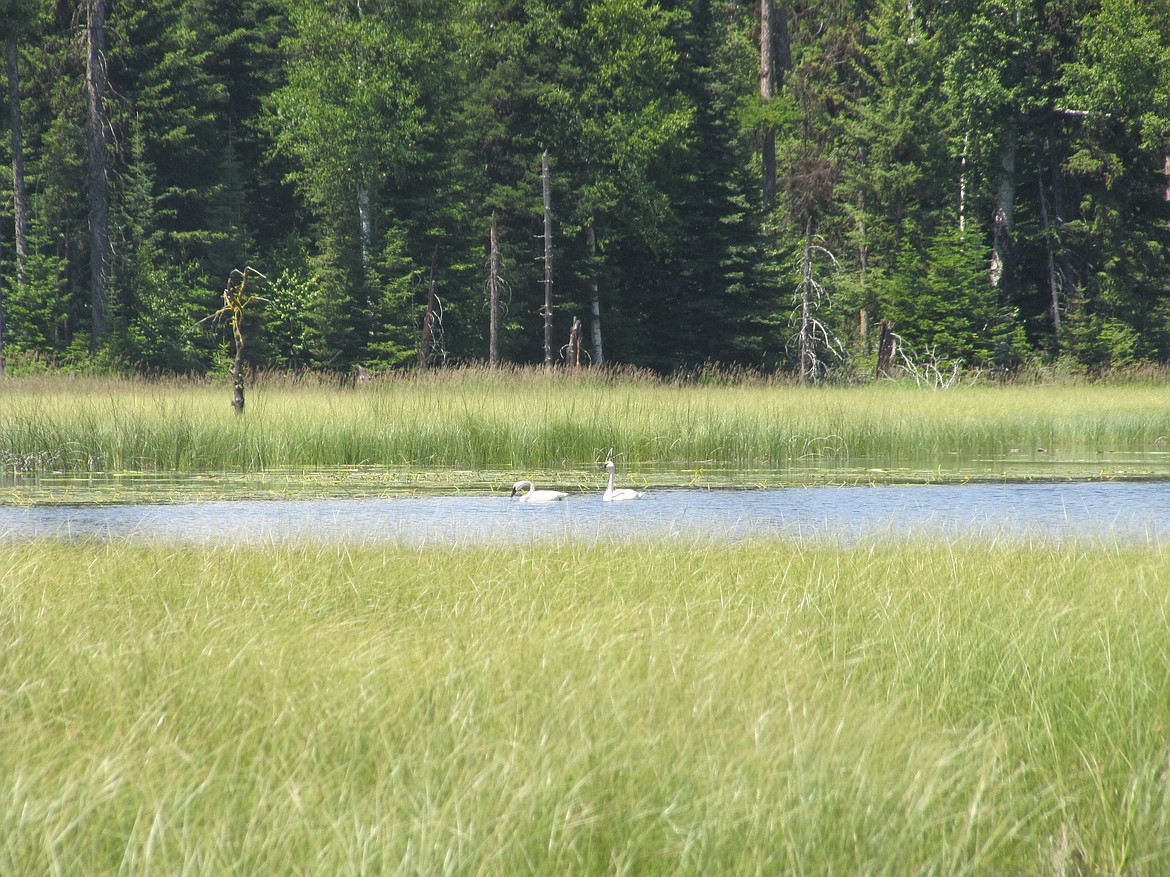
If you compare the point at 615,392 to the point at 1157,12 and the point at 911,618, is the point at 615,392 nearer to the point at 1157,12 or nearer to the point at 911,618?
the point at 911,618

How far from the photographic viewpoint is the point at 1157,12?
26812mm

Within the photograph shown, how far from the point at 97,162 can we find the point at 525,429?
18.5 metres

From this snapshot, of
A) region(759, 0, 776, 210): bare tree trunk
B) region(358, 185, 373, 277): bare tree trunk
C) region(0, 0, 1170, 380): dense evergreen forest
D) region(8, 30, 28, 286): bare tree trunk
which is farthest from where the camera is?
region(759, 0, 776, 210): bare tree trunk

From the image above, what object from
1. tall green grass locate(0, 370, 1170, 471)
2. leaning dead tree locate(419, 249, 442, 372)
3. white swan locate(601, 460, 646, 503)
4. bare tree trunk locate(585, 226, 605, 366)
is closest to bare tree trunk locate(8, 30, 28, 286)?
leaning dead tree locate(419, 249, 442, 372)

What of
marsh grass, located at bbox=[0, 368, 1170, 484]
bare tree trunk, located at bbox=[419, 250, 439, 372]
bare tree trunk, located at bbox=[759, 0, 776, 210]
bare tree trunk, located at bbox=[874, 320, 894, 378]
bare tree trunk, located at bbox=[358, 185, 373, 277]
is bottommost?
marsh grass, located at bbox=[0, 368, 1170, 484]

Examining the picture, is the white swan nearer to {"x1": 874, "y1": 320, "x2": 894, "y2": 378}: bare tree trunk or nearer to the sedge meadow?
the sedge meadow

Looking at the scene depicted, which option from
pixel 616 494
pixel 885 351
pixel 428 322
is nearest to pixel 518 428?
pixel 616 494

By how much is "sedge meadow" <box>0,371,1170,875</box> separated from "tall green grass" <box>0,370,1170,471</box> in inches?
226

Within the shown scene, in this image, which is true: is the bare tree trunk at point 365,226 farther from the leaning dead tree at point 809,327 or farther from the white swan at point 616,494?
the white swan at point 616,494

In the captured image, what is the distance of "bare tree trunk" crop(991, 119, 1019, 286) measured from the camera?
29359 mm

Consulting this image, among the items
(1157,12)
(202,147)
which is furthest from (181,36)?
(1157,12)

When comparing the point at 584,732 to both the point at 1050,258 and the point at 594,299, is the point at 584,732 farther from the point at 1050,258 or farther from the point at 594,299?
the point at 1050,258

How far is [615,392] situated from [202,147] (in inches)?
873

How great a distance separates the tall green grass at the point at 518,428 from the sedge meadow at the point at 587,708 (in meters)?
5.74
